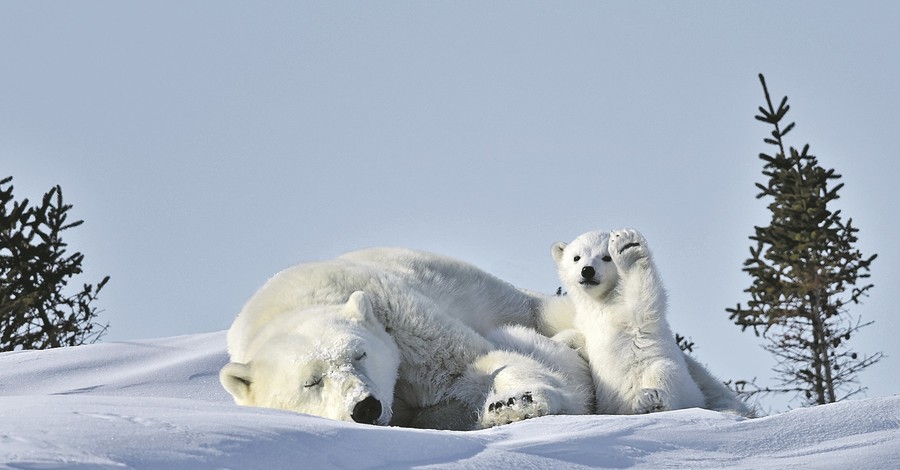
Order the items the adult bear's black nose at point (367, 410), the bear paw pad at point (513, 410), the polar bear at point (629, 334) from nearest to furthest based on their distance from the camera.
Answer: the adult bear's black nose at point (367, 410), the bear paw pad at point (513, 410), the polar bear at point (629, 334)

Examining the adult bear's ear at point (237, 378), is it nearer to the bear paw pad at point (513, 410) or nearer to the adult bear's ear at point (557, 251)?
the bear paw pad at point (513, 410)

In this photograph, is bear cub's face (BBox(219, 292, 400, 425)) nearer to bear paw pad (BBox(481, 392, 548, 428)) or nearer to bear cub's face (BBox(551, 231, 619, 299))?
bear paw pad (BBox(481, 392, 548, 428))

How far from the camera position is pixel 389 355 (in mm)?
4617

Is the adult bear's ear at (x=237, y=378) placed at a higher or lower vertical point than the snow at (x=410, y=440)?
higher

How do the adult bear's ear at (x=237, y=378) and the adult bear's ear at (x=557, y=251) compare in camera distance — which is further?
the adult bear's ear at (x=557, y=251)

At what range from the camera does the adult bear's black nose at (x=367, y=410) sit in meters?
4.02

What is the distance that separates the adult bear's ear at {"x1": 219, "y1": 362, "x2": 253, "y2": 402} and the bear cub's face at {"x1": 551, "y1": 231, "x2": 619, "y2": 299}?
1.68m

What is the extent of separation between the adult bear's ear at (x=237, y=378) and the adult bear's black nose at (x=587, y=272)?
1.68 m

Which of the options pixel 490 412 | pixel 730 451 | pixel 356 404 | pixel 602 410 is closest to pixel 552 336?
pixel 602 410

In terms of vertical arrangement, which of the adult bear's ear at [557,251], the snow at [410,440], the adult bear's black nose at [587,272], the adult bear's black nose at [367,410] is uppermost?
the adult bear's ear at [557,251]

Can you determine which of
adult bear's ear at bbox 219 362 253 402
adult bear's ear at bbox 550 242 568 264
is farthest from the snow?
adult bear's ear at bbox 550 242 568 264

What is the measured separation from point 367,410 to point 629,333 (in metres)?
1.56

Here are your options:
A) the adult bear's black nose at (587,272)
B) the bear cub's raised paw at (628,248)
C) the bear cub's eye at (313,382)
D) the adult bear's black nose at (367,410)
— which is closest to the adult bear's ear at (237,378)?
the bear cub's eye at (313,382)

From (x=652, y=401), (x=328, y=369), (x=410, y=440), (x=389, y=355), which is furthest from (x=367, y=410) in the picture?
(x=652, y=401)
